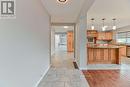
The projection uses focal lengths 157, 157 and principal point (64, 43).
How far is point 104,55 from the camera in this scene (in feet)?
26.0

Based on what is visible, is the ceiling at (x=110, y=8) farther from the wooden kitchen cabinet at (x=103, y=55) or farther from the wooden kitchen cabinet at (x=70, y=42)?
the wooden kitchen cabinet at (x=70, y=42)

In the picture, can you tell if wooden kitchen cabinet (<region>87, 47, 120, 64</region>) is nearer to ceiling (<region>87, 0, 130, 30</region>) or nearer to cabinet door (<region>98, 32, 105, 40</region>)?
ceiling (<region>87, 0, 130, 30</region>)

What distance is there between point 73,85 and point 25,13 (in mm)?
2348

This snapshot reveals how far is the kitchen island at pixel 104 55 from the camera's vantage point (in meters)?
7.86

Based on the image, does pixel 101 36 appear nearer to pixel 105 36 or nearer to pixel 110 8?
pixel 105 36

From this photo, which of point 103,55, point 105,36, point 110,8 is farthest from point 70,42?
point 110,8

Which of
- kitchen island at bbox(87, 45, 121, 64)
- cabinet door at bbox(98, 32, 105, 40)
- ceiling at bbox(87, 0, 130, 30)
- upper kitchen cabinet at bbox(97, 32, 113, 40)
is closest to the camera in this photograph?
ceiling at bbox(87, 0, 130, 30)

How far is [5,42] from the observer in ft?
6.66

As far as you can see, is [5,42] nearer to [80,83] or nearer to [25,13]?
[25,13]

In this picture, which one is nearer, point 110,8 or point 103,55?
point 110,8

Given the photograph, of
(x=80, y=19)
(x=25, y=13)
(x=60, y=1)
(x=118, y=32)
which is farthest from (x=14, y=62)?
(x=118, y=32)

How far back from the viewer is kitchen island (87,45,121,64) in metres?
7.86

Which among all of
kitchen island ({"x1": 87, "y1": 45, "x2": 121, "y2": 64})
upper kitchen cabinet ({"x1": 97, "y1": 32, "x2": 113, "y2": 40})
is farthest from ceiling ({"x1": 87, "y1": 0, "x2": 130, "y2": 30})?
upper kitchen cabinet ({"x1": 97, "y1": 32, "x2": 113, "y2": 40})

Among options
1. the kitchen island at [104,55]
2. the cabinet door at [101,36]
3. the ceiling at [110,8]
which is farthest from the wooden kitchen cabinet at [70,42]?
the ceiling at [110,8]
